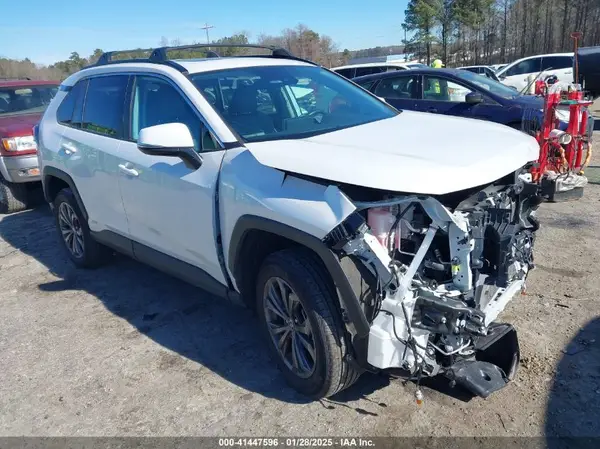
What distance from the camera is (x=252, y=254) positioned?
3.21 meters

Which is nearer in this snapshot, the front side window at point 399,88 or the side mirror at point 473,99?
the side mirror at point 473,99

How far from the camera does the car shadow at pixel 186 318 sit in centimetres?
334

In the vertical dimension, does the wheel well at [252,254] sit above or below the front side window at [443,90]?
below

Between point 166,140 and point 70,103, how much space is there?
2.51 meters

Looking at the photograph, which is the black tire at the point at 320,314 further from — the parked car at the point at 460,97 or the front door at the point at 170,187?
the parked car at the point at 460,97

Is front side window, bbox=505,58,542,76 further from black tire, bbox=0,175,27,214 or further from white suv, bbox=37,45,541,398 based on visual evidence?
white suv, bbox=37,45,541,398

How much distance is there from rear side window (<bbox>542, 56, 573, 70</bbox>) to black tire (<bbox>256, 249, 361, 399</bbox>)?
1916 cm

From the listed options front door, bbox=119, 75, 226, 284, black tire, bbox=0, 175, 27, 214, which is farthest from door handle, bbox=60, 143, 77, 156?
black tire, bbox=0, 175, 27, 214

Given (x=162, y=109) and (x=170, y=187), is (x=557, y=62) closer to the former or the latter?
(x=162, y=109)

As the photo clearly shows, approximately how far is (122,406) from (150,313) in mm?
1244

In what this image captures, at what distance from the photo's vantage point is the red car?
727cm

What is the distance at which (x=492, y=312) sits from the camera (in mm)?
2846

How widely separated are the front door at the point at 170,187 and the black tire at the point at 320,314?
2.11 ft

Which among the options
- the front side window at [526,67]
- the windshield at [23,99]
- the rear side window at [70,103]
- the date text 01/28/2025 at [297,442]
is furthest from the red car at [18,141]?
the front side window at [526,67]
